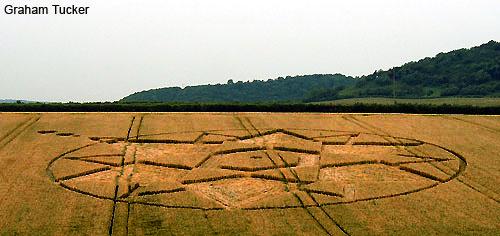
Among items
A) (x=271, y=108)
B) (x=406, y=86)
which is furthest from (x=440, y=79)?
(x=271, y=108)

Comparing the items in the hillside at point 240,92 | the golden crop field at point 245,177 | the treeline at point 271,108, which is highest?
the hillside at point 240,92

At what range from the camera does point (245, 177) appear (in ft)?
97.7

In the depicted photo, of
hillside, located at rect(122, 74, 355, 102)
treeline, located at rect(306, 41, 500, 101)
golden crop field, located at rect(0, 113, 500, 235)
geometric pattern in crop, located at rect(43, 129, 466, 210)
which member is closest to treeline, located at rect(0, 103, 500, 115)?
golden crop field, located at rect(0, 113, 500, 235)

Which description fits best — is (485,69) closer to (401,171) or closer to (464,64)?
(464,64)

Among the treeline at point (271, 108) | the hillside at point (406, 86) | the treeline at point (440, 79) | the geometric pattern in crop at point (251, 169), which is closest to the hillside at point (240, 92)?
the hillside at point (406, 86)

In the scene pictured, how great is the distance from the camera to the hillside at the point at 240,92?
14538 cm

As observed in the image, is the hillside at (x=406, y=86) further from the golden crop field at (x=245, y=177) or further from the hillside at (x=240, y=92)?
the golden crop field at (x=245, y=177)

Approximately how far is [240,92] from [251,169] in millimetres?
125949

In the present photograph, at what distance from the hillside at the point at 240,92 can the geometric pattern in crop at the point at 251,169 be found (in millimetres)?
99389

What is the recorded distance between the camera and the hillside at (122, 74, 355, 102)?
145375 mm

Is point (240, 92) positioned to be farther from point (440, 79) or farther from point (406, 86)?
point (440, 79)

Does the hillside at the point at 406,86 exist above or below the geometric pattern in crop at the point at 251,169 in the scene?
above

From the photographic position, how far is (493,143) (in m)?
41.6

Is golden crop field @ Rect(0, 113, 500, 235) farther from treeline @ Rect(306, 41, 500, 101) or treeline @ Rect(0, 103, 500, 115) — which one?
treeline @ Rect(306, 41, 500, 101)
